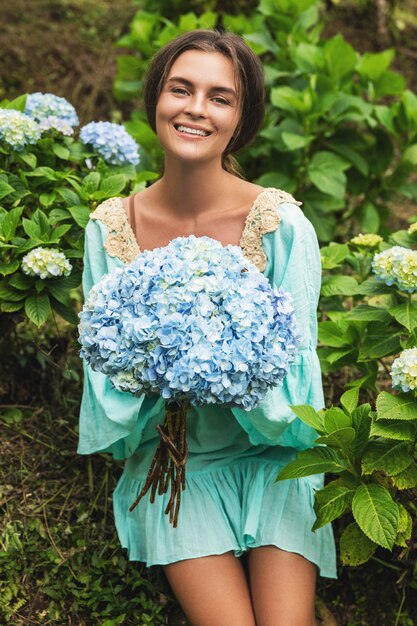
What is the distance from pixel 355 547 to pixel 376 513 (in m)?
0.18

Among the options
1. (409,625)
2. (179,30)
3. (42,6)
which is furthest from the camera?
(42,6)

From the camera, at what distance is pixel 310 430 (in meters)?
2.50

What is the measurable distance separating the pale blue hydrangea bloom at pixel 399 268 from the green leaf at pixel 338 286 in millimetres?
268

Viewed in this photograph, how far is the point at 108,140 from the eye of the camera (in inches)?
118

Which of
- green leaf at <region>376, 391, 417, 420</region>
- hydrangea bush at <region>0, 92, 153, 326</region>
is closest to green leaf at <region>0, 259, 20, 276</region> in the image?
hydrangea bush at <region>0, 92, 153, 326</region>

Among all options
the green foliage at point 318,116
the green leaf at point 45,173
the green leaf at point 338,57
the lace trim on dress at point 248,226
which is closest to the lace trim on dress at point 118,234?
the lace trim on dress at point 248,226

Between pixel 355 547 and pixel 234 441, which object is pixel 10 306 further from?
pixel 355 547

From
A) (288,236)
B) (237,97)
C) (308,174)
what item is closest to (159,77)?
(237,97)

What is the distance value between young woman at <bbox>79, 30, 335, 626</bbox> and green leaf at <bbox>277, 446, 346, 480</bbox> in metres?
0.10

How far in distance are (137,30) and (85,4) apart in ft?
5.00

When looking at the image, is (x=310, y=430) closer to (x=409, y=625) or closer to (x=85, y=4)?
(x=409, y=625)

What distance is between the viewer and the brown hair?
239cm

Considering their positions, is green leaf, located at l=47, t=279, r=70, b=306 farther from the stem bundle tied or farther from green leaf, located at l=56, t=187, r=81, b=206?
the stem bundle tied

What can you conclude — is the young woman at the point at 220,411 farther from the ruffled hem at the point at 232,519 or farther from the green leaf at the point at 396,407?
the green leaf at the point at 396,407
